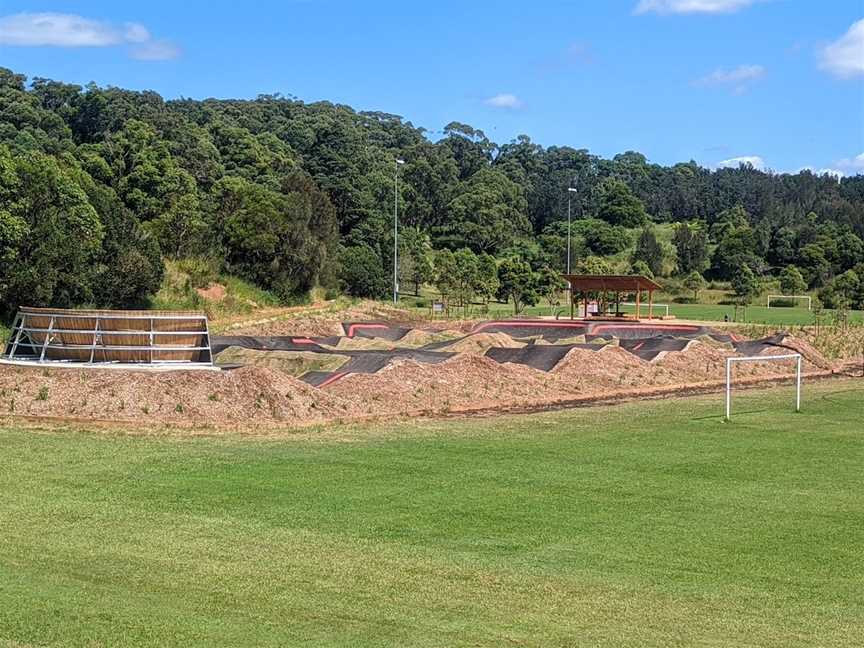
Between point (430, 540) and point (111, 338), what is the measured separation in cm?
1380

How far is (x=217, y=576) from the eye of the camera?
29.8 ft

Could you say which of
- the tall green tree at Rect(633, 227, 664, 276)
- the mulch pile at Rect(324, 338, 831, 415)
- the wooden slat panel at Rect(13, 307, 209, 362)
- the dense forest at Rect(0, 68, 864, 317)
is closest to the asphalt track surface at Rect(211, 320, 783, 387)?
the mulch pile at Rect(324, 338, 831, 415)

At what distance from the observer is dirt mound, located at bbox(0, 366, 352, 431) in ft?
63.6

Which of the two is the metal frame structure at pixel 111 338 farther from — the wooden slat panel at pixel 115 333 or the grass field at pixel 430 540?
the grass field at pixel 430 540

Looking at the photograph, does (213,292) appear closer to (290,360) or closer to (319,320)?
(319,320)

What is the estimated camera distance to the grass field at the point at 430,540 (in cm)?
776

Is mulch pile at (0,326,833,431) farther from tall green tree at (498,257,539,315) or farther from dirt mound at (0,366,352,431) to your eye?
tall green tree at (498,257,539,315)

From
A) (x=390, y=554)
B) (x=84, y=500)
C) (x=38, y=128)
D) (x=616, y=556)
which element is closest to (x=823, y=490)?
(x=616, y=556)

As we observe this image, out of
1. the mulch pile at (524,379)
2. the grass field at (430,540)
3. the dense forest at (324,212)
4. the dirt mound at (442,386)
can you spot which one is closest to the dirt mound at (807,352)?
the mulch pile at (524,379)

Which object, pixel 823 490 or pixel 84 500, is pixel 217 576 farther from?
pixel 823 490

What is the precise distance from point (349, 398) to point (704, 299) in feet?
227

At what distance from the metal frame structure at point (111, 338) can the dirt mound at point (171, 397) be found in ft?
3.53

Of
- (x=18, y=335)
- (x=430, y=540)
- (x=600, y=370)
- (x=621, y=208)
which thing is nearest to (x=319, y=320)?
(x=600, y=370)

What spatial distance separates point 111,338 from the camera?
22250 mm
